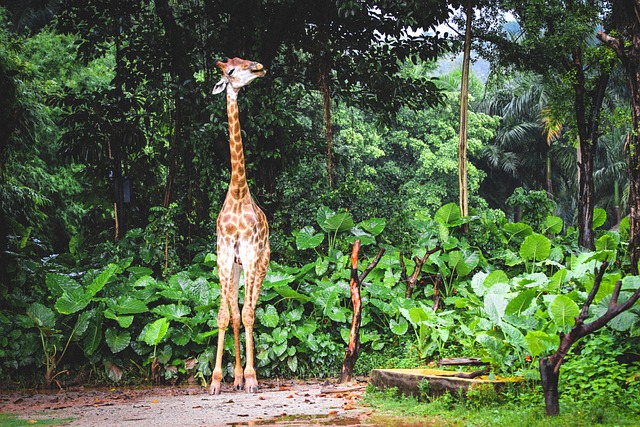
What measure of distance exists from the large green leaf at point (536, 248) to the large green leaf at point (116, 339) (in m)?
5.67

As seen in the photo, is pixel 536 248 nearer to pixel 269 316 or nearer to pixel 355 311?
pixel 355 311

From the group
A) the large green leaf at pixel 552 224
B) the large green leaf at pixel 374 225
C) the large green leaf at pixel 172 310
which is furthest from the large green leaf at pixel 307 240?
the large green leaf at pixel 552 224

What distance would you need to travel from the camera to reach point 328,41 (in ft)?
44.6

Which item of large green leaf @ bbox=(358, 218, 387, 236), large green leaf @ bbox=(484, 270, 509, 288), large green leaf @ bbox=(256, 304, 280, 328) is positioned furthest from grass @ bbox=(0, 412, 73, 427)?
large green leaf @ bbox=(358, 218, 387, 236)

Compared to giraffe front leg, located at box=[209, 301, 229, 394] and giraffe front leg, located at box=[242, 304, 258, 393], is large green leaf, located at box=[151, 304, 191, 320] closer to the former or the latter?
giraffe front leg, located at box=[209, 301, 229, 394]

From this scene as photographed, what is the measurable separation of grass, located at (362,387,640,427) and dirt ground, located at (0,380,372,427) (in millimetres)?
284

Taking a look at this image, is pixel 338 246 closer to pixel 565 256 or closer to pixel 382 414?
pixel 565 256

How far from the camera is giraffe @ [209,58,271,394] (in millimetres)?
8672

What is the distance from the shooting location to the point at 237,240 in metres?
8.79

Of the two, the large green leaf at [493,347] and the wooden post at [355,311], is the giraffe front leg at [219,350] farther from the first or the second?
the large green leaf at [493,347]

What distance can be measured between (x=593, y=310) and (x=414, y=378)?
171 cm

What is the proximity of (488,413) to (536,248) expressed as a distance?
5.38 m

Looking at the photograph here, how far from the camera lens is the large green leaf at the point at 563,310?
642 centimetres

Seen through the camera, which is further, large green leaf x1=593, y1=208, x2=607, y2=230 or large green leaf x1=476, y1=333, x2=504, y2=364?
large green leaf x1=593, y1=208, x2=607, y2=230
